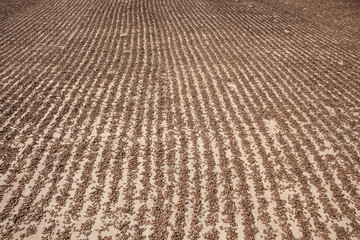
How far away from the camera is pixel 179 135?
6293 millimetres

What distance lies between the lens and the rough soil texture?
14.7ft

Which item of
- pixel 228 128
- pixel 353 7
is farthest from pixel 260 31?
pixel 353 7

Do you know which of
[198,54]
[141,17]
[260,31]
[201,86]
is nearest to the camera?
[201,86]

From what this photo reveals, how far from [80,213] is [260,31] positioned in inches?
492

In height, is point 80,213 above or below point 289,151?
below

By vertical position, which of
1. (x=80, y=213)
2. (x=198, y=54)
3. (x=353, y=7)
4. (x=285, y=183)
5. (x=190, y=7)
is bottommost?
(x=80, y=213)

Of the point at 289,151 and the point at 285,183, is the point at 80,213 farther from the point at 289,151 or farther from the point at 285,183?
the point at 289,151

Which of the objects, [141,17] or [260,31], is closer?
[260,31]

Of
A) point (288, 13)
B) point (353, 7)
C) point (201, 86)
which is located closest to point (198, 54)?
point (201, 86)

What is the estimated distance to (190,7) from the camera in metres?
16.8

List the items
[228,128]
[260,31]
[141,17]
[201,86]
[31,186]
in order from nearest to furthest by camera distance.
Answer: [31,186] → [228,128] → [201,86] → [260,31] → [141,17]

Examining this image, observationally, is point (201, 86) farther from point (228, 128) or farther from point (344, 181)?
point (344, 181)

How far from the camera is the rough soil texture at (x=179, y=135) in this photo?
14.7 feet

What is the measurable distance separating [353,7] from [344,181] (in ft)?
57.9
